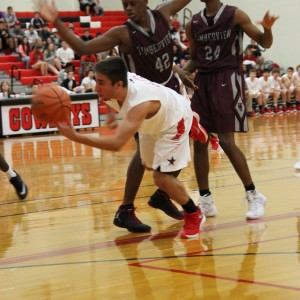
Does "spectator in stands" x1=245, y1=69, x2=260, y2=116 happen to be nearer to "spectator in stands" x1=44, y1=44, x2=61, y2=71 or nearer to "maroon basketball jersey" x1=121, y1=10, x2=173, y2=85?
"spectator in stands" x1=44, y1=44, x2=61, y2=71

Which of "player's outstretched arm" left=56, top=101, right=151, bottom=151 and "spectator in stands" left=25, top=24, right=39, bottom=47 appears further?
"spectator in stands" left=25, top=24, right=39, bottom=47

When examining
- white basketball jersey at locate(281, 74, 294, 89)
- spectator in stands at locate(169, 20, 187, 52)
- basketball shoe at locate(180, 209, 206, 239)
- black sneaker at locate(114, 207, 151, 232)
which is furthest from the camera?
spectator in stands at locate(169, 20, 187, 52)

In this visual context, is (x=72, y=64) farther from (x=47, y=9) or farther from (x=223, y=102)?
(x=47, y=9)

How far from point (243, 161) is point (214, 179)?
245 centimetres

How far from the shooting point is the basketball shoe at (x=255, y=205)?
7070 millimetres

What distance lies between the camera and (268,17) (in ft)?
22.8

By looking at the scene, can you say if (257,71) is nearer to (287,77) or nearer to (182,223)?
(287,77)

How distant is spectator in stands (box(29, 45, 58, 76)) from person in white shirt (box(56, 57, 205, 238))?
17.6 m

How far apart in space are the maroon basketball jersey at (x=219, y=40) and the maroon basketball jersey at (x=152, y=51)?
387mm

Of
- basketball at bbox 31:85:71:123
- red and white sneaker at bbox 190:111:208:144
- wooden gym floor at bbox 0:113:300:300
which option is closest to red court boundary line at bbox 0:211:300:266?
wooden gym floor at bbox 0:113:300:300

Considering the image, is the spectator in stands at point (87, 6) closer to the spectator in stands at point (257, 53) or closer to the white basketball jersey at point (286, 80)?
the spectator in stands at point (257, 53)

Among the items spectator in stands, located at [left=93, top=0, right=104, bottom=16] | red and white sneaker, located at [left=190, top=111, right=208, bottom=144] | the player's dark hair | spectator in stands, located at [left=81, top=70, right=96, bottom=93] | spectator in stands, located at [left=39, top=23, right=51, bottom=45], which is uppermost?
spectator in stands, located at [left=93, top=0, right=104, bottom=16]

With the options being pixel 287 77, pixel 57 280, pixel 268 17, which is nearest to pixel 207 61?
pixel 268 17

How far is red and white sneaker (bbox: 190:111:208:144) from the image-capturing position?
22.7ft
